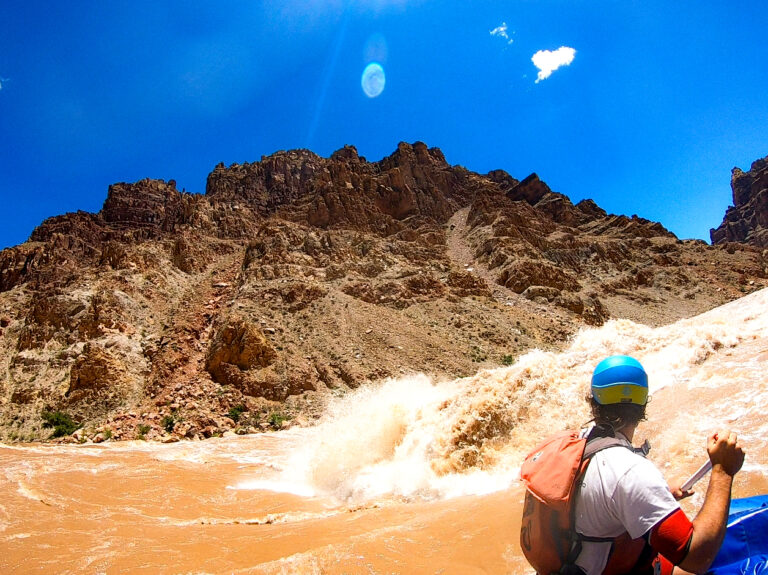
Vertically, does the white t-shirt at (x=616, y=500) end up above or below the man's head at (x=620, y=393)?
below

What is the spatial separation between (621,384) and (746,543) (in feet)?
3.60

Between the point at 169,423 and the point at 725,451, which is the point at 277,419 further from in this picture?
the point at 725,451

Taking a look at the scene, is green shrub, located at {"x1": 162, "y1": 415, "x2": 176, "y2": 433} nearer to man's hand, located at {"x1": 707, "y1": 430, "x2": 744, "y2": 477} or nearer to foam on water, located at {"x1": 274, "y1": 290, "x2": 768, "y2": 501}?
foam on water, located at {"x1": 274, "y1": 290, "x2": 768, "y2": 501}

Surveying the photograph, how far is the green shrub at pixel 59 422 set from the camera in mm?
20547

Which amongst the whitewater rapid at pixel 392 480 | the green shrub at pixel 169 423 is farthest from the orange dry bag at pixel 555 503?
the green shrub at pixel 169 423

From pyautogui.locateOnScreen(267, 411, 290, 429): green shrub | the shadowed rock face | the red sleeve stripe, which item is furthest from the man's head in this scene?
the shadowed rock face

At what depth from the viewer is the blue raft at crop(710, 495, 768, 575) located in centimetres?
206

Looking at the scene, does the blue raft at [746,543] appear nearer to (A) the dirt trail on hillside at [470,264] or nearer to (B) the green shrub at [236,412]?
(B) the green shrub at [236,412]

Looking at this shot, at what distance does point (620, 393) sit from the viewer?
2.06 metres

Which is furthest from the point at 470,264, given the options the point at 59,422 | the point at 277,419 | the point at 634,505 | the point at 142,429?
the point at 634,505

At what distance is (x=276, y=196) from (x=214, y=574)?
81832mm

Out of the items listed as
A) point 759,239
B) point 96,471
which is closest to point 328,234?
point 96,471

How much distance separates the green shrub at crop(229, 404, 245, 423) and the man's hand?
22.0 metres

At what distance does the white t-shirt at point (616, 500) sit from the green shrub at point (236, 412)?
21.8m
